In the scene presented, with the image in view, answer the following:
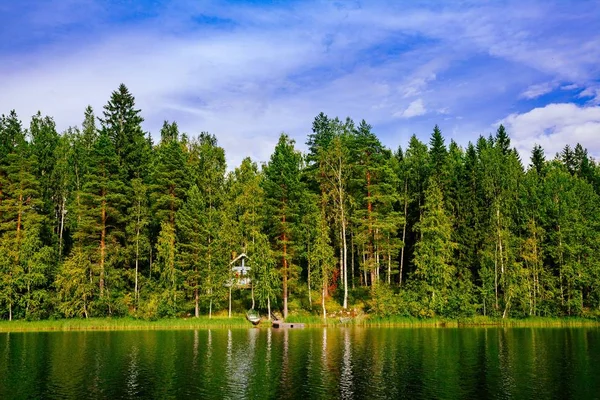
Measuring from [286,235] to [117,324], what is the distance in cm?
2513

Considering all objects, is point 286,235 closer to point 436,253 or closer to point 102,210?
point 436,253

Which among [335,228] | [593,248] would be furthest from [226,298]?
[593,248]

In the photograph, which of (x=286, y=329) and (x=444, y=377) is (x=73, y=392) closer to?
(x=444, y=377)

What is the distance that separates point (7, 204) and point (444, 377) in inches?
2437

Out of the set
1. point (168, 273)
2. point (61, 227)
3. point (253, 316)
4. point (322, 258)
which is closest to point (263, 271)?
point (253, 316)

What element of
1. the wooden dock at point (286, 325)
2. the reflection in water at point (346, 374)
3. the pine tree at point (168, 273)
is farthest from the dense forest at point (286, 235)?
the reflection in water at point (346, 374)

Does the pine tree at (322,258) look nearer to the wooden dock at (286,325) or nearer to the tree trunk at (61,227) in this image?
→ the wooden dock at (286,325)

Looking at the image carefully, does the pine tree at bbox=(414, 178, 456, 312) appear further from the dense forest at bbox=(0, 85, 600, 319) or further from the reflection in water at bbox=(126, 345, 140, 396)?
the reflection in water at bbox=(126, 345, 140, 396)

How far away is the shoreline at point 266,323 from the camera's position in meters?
63.3

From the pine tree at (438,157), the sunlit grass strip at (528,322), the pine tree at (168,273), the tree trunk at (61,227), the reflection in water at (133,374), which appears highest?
the pine tree at (438,157)

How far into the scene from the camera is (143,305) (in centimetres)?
6638

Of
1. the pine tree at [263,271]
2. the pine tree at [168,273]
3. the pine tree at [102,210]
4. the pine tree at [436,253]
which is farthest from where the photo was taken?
the pine tree at [102,210]

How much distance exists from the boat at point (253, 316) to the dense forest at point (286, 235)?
247 centimetres

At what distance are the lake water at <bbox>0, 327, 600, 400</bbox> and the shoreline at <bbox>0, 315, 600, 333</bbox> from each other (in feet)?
24.6
